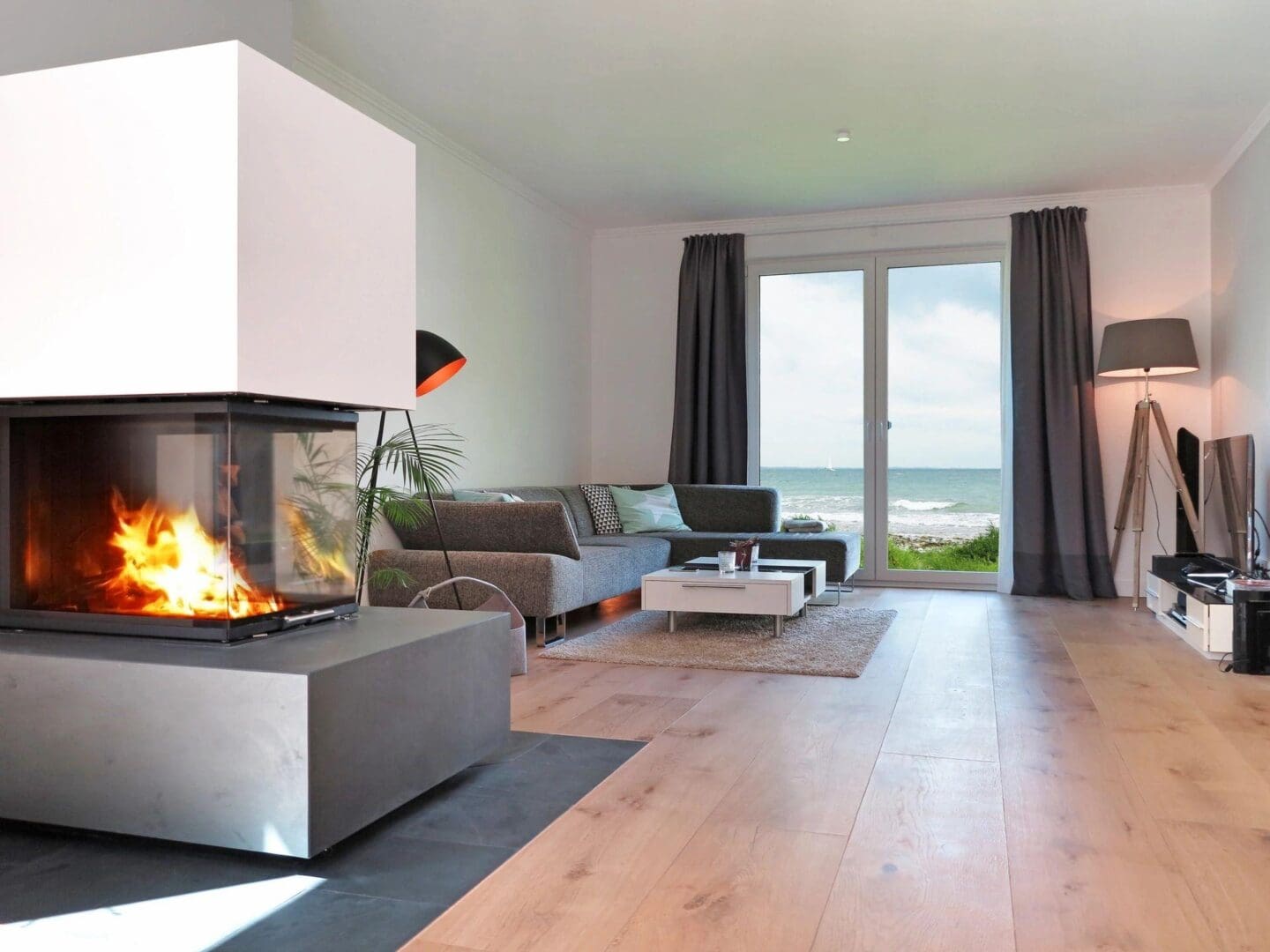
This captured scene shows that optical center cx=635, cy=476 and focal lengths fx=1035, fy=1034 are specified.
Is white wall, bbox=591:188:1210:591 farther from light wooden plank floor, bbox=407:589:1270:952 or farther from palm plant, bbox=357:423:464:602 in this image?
light wooden plank floor, bbox=407:589:1270:952

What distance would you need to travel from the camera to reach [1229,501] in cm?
489

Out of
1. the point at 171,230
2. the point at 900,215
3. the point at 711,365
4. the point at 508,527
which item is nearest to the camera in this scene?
the point at 171,230

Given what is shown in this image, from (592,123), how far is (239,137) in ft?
11.7

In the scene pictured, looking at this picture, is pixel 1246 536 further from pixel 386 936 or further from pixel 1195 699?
pixel 386 936

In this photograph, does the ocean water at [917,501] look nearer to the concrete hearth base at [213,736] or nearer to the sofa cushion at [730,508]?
the sofa cushion at [730,508]

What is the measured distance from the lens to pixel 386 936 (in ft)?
5.60

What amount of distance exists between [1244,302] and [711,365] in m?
3.32

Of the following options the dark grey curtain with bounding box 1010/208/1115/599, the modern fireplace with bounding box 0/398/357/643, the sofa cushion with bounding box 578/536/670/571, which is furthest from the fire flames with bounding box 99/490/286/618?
the dark grey curtain with bounding box 1010/208/1115/599

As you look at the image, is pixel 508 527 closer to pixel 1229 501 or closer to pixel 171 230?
pixel 171 230

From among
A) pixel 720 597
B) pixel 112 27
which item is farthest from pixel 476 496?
pixel 112 27

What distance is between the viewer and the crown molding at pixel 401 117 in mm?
4562

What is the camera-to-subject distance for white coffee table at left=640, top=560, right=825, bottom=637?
4.66 m

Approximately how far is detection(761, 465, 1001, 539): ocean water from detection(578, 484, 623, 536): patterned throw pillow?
130 cm

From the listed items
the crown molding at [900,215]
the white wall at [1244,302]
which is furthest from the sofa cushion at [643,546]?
the white wall at [1244,302]
